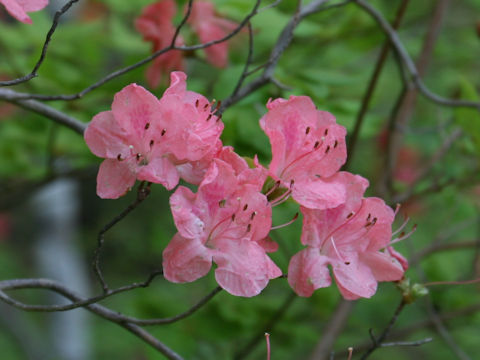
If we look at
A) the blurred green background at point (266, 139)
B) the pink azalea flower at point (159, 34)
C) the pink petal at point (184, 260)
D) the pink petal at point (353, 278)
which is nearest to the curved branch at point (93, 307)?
the pink petal at point (184, 260)

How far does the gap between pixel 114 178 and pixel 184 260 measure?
0.41 ft

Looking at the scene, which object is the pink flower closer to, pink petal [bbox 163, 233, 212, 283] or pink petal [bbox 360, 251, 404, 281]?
pink petal [bbox 163, 233, 212, 283]

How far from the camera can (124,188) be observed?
76 centimetres

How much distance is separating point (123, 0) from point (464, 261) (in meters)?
1.33

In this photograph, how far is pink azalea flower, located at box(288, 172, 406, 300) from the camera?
821 mm

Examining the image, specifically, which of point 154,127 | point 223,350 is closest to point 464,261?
point 223,350

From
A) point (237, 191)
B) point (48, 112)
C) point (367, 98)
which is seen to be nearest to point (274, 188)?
point (237, 191)

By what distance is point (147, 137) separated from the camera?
30.3 inches

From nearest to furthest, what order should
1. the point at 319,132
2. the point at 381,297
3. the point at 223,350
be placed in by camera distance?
the point at 319,132
the point at 223,350
the point at 381,297

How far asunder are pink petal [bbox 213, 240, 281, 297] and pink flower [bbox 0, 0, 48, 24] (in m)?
0.36

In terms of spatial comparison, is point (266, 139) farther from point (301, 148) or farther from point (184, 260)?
point (184, 260)

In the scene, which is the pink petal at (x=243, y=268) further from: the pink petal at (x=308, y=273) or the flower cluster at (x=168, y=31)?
the flower cluster at (x=168, y=31)

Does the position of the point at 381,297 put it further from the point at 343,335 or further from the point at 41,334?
the point at 41,334

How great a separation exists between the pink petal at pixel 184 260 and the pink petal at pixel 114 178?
85 millimetres
